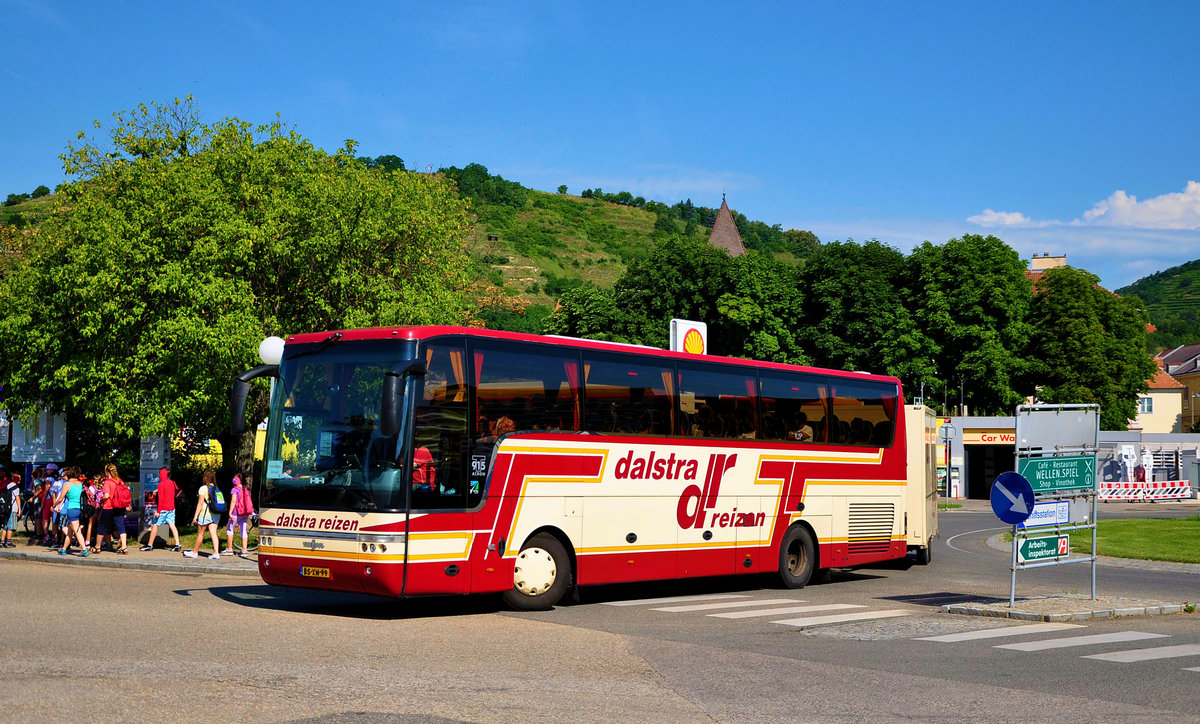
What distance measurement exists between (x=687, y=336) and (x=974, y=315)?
38.6 m

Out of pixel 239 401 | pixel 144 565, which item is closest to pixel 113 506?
pixel 144 565

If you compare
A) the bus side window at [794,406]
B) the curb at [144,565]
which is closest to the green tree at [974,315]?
the bus side window at [794,406]

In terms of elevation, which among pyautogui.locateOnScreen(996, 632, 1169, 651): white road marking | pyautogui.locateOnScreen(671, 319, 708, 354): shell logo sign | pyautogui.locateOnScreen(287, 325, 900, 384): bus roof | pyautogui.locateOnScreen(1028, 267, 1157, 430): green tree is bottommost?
pyautogui.locateOnScreen(996, 632, 1169, 651): white road marking

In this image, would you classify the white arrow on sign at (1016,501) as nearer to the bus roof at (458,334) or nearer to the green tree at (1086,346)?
the bus roof at (458,334)

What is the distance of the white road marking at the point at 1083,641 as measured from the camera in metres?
11.8

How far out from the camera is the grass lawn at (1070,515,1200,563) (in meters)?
27.2

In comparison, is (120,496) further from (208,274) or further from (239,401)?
(239,401)

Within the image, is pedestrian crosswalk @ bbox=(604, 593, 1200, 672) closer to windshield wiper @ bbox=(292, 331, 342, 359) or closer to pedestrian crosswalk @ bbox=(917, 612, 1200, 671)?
pedestrian crosswalk @ bbox=(917, 612, 1200, 671)

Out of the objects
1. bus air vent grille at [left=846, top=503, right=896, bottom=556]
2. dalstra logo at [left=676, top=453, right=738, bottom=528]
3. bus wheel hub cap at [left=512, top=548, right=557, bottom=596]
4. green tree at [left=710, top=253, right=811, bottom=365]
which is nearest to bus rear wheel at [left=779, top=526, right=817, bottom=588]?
bus air vent grille at [left=846, top=503, right=896, bottom=556]

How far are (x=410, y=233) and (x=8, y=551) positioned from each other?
1164cm

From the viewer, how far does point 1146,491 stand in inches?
2467

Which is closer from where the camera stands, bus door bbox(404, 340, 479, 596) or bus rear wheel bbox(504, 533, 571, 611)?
bus door bbox(404, 340, 479, 596)

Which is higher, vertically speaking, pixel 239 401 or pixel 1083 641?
pixel 239 401

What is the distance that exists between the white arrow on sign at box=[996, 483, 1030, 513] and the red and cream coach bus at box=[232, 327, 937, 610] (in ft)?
13.3
